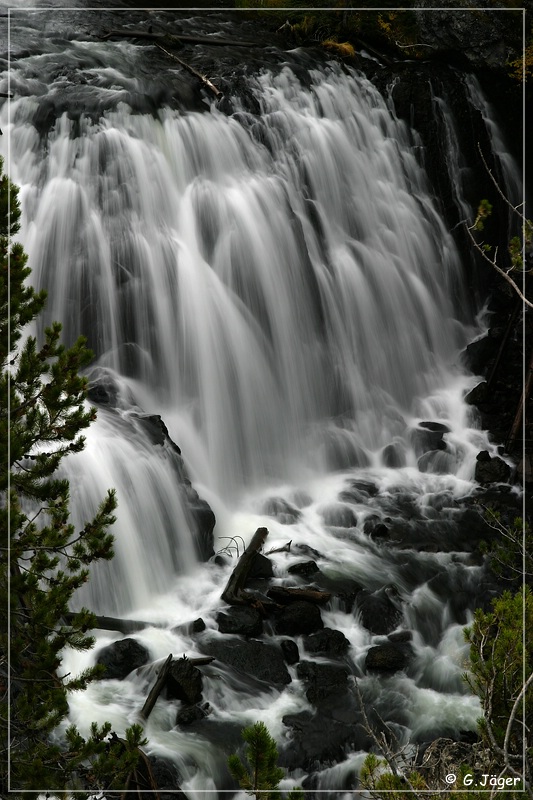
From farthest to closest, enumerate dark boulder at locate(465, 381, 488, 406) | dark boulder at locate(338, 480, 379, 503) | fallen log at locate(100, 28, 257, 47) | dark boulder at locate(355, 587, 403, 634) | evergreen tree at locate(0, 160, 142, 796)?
fallen log at locate(100, 28, 257, 47) < dark boulder at locate(465, 381, 488, 406) < dark boulder at locate(338, 480, 379, 503) < dark boulder at locate(355, 587, 403, 634) < evergreen tree at locate(0, 160, 142, 796)

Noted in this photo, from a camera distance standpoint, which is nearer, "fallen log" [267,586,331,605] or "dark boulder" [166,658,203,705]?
"dark boulder" [166,658,203,705]

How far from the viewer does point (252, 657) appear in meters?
7.98

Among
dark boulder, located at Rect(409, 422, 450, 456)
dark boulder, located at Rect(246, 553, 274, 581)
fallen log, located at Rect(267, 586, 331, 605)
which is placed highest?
dark boulder, located at Rect(409, 422, 450, 456)

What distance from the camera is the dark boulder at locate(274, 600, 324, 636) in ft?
27.6

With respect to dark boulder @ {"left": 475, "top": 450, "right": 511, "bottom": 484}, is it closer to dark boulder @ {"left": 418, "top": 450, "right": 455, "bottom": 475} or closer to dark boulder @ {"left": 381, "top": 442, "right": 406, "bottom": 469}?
dark boulder @ {"left": 418, "top": 450, "right": 455, "bottom": 475}

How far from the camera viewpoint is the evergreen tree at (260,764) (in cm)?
389

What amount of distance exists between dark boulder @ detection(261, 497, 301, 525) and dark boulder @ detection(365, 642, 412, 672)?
94.1 inches

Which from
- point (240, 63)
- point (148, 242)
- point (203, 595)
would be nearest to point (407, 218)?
point (240, 63)

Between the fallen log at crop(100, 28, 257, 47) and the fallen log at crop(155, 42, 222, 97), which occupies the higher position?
the fallen log at crop(100, 28, 257, 47)

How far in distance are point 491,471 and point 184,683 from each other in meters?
5.60

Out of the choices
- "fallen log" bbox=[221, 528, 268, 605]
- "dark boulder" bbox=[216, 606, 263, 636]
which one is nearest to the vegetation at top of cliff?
"fallen log" bbox=[221, 528, 268, 605]

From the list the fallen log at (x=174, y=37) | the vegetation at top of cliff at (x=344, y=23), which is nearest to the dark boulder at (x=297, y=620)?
the fallen log at (x=174, y=37)

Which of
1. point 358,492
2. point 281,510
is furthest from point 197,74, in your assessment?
point 281,510

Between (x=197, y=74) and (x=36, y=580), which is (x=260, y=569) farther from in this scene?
(x=197, y=74)
